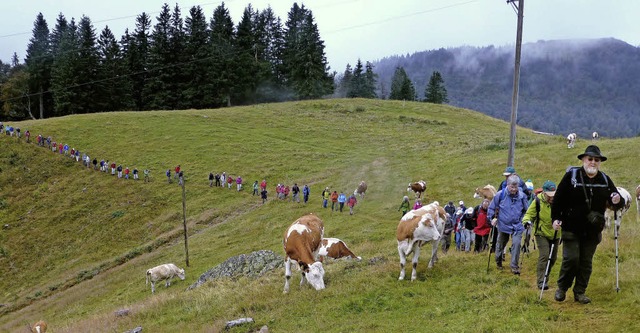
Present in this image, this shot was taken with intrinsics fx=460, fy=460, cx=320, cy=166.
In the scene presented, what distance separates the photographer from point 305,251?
1276 centimetres

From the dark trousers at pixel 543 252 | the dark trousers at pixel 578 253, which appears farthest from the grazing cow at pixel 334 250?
the dark trousers at pixel 578 253

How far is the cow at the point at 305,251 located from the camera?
12211 millimetres

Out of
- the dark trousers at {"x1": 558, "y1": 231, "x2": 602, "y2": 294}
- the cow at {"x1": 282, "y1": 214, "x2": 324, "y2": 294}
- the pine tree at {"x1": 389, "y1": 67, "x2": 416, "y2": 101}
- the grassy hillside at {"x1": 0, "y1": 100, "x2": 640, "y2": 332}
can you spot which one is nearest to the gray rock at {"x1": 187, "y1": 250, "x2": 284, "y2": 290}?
the grassy hillside at {"x1": 0, "y1": 100, "x2": 640, "y2": 332}

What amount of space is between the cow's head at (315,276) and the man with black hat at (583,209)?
19.6 feet

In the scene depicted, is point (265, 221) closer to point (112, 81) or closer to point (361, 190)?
point (361, 190)

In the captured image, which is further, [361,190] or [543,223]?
[361,190]

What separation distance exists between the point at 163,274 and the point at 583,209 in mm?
22289

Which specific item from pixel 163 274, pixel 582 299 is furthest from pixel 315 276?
pixel 163 274

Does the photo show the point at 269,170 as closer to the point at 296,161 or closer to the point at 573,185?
the point at 296,161

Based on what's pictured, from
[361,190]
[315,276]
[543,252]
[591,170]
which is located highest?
[591,170]

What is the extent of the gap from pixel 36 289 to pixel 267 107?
51.5 meters

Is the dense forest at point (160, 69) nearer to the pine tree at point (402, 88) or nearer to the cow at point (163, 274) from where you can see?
the pine tree at point (402, 88)

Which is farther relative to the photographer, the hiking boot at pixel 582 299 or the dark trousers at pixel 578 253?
the hiking boot at pixel 582 299

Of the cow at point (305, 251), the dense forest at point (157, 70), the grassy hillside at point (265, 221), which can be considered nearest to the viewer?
the grassy hillside at point (265, 221)
